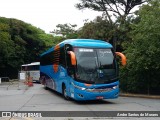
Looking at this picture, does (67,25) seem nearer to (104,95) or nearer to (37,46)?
(37,46)

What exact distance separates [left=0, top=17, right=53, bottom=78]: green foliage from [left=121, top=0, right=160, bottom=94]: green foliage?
33.8 metres

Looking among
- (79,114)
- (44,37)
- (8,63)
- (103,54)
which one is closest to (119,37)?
(103,54)

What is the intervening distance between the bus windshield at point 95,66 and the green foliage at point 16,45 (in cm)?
3784

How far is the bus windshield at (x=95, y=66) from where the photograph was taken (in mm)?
18391

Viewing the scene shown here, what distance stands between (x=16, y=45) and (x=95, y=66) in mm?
47921

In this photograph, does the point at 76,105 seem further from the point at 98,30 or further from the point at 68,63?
the point at 98,30

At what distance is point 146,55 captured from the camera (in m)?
23.0

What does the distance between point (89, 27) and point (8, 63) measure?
95.7 feet

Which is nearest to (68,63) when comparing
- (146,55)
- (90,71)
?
(90,71)

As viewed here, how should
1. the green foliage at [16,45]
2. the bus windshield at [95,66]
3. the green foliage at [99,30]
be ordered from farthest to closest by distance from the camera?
the green foliage at [16,45]
the green foliage at [99,30]
the bus windshield at [95,66]

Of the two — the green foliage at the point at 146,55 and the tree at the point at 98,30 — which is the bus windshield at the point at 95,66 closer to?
the green foliage at the point at 146,55

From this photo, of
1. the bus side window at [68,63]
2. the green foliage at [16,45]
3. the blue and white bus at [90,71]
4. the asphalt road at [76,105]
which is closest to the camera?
the asphalt road at [76,105]

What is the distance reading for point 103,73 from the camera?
1861cm

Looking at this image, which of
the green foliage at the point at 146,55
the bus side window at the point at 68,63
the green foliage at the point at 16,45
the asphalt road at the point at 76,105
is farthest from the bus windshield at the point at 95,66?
the green foliage at the point at 16,45
